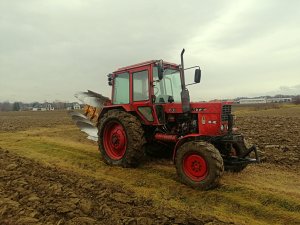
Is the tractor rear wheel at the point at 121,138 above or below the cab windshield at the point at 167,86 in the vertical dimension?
below

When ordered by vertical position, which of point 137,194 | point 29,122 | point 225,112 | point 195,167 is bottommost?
point 137,194

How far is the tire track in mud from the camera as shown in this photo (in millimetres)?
4730

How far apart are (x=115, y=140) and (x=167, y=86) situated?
1909 mm

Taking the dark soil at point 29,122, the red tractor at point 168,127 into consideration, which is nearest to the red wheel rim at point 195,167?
the red tractor at point 168,127

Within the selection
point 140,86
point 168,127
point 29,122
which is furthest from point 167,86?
point 29,122

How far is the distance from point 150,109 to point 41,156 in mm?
3831

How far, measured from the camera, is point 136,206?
5305mm

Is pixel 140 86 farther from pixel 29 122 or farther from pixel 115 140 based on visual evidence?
pixel 29 122

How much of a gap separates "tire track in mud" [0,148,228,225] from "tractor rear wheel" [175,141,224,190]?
124 centimetres

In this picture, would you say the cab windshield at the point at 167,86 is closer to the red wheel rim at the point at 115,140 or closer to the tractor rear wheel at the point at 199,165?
the red wheel rim at the point at 115,140

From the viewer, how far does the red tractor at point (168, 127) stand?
6.50 metres

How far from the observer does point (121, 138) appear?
834 centimetres

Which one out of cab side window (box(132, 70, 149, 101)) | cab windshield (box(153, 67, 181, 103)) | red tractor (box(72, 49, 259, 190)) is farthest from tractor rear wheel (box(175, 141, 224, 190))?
cab side window (box(132, 70, 149, 101))

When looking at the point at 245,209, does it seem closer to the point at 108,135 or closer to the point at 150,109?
the point at 150,109
